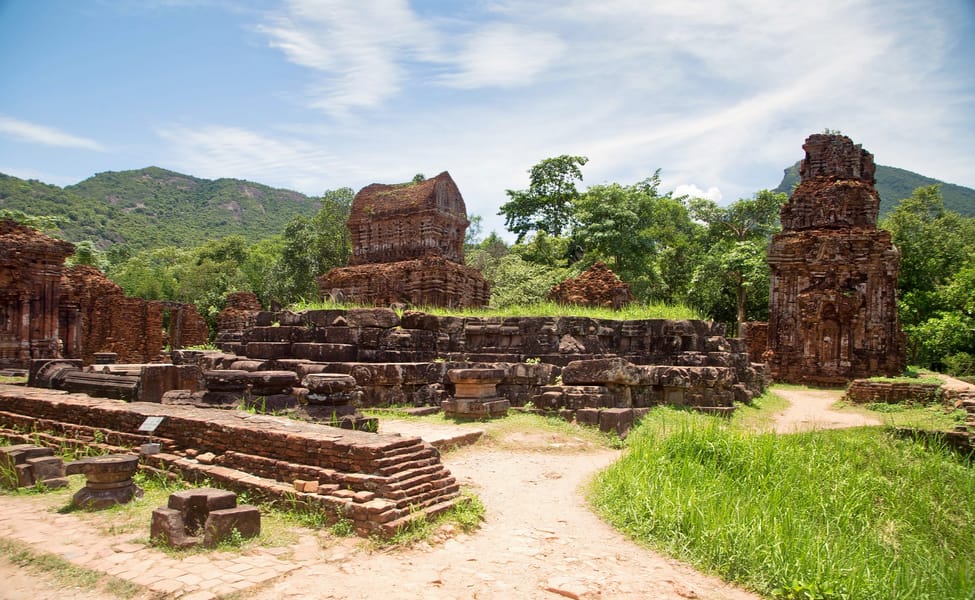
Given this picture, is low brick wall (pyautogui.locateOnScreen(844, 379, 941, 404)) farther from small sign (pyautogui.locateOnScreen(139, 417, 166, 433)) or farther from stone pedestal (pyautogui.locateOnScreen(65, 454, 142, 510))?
stone pedestal (pyautogui.locateOnScreen(65, 454, 142, 510))

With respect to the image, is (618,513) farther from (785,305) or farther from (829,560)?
(785,305)

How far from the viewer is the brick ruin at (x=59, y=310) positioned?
17.1m

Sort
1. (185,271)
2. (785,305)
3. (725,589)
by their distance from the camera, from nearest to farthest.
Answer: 1. (725,589)
2. (785,305)
3. (185,271)

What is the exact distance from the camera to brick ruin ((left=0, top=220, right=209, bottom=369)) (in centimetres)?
1708

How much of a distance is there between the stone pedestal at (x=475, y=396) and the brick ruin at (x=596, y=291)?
537 cm

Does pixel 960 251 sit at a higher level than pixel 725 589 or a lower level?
higher

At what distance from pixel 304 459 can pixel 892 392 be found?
42.5 ft

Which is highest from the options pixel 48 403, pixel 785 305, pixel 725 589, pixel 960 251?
pixel 960 251

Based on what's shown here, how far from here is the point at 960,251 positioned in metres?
25.5

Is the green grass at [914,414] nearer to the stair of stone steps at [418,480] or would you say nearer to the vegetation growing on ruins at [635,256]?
the vegetation growing on ruins at [635,256]

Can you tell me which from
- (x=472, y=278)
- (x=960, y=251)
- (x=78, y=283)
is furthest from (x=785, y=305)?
(x=78, y=283)

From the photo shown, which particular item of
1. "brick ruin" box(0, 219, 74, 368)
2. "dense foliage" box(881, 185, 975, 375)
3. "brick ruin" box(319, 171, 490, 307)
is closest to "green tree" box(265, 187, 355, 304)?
"brick ruin" box(319, 171, 490, 307)

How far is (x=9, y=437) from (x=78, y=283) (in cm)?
1417

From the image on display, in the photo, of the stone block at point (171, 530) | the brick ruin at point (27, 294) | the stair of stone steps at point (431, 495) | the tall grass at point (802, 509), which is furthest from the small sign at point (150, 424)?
the brick ruin at point (27, 294)
